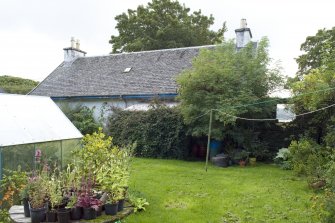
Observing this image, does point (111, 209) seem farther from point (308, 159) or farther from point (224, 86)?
point (224, 86)

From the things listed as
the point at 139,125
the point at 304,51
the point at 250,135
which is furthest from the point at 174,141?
the point at 304,51

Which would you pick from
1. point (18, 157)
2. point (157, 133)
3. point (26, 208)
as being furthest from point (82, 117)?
point (26, 208)

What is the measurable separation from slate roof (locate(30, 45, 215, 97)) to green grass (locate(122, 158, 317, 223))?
22.5 feet

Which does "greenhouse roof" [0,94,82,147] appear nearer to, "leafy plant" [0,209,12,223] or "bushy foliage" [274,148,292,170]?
"leafy plant" [0,209,12,223]

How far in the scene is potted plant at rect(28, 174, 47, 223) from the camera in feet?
17.5

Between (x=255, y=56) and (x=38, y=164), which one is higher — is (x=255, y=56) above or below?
above

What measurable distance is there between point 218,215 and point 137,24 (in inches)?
1088

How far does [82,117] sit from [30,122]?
1090 centimetres

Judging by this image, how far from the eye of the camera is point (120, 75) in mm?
20562

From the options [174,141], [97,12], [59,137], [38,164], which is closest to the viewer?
[38,164]

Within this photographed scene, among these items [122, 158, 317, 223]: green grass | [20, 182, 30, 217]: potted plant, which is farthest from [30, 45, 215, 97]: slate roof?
[20, 182, 30, 217]: potted plant

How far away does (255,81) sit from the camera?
13.3 metres

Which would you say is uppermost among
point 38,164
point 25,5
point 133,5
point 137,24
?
point 133,5

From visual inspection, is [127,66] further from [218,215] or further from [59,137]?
[218,215]
